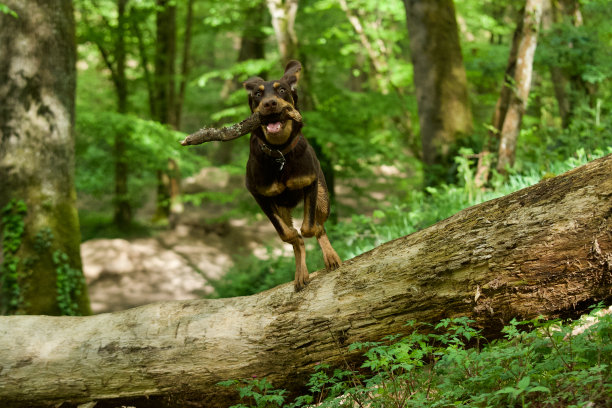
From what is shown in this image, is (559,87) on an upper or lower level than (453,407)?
upper

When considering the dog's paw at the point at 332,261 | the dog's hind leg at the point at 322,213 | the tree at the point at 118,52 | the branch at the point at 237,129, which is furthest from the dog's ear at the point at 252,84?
the tree at the point at 118,52

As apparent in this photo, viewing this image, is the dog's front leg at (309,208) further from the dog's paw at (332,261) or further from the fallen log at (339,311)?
the fallen log at (339,311)

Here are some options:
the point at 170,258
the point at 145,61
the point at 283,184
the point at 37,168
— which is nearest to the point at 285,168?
the point at 283,184

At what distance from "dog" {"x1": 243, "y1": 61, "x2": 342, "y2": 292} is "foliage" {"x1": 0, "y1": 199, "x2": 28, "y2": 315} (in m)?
4.34

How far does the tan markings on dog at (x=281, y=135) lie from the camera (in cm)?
378

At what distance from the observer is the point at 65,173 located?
751 centimetres

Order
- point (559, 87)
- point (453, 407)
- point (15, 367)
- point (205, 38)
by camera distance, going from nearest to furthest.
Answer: point (453, 407) → point (15, 367) → point (559, 87) → point (205, 38)

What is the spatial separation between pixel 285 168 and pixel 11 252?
484 cm

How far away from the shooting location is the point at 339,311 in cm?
398

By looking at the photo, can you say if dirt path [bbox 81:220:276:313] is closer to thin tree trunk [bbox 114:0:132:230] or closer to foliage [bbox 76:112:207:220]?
thin tree trunk [bbox 114:0:132:230]

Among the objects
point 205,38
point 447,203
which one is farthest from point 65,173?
point 205,38

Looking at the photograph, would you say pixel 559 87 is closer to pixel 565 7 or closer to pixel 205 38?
pixel 565 7

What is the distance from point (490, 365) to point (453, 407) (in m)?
0.37

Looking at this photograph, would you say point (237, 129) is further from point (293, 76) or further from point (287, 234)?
point (287, 234)
